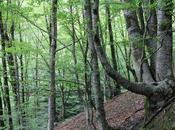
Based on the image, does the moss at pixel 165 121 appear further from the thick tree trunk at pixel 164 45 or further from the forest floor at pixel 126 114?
the forest floor at pixel 126 114

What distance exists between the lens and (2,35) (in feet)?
45.0

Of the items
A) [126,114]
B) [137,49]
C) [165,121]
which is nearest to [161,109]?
[165,121]

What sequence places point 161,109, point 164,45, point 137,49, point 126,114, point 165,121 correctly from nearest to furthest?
point 165,121 → point 161,109 → point 164,45 → point 137,49 → point 126,114

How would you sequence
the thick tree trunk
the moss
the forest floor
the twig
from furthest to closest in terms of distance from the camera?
1. the forest floor
2. the thick tree trunk
3. the twig
4. the moss

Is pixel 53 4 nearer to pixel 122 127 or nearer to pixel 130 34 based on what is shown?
pixel 130 34

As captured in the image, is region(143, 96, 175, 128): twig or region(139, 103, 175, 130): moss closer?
region(139, 103, 175, 130): moss

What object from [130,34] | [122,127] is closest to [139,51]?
[130,34]

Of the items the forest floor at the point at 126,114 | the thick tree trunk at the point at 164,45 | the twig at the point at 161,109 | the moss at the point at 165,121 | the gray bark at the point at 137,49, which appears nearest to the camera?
the moss at the point at 165,121

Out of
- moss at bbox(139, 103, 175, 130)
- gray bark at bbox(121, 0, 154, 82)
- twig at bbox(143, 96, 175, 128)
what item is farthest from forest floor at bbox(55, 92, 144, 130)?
moss at bbox(139, 103, 175, 130)

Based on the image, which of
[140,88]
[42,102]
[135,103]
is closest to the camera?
[140,88]

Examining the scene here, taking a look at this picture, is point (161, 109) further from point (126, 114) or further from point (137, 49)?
point (126, 114)

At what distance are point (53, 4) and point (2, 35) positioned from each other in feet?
21.4

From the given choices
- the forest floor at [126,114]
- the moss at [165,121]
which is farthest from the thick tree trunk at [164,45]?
the forest floor at [126,114]

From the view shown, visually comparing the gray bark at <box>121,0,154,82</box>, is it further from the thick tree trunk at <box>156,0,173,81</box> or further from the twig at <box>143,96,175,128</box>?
the twig at <box>143,96,175,128</box>
